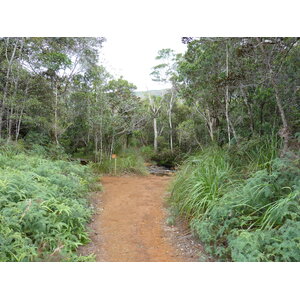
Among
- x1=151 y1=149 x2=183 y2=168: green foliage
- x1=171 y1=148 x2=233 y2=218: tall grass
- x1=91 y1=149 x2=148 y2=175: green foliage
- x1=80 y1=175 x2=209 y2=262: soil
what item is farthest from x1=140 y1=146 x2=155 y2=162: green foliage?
x1=171 y1=148 x2=233 y2=218: tall grass

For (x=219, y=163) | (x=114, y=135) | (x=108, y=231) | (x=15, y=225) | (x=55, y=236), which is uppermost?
(x=114, y=135)

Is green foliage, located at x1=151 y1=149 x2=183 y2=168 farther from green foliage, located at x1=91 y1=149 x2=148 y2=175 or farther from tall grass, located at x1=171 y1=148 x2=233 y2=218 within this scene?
tall grass, located at x1=171 y1=148 x2=233 y2=218

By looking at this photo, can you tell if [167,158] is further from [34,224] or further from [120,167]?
[34,224]

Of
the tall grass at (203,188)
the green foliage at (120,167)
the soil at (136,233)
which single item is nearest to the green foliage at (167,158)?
the green foliage at (120,167)

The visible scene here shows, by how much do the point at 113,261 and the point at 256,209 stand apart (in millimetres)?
1621

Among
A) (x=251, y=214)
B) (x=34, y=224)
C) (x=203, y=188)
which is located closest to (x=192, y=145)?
(x=203, y=188)

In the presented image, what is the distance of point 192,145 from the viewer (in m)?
10.6

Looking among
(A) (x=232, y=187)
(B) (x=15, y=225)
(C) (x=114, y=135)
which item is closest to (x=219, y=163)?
(A) (x=232, y=187)

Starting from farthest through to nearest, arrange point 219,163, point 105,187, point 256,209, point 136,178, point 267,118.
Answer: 1. point 136,178
2. point 105,187
3. point 267,118
4. point 219,163
5. point 256,209

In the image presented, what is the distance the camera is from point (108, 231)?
3.00 metres

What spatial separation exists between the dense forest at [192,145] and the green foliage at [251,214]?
0.5 inches

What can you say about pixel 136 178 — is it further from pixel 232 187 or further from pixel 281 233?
pixel 281 233

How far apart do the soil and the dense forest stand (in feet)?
0.61

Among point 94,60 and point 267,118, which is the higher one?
point 94,60
